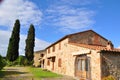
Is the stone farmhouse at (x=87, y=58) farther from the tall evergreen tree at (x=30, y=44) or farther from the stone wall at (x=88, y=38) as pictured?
the tall evergreen tree at (x=30, y=44)

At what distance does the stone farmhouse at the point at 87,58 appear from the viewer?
58.4 ft

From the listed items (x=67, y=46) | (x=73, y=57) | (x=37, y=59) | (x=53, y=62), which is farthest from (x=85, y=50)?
(x=37, y=59)

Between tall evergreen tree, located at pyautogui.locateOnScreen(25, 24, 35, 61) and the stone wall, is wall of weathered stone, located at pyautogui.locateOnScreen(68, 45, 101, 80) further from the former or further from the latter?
tall evergreen tree, located at pyautogui.locateOnScreen(25, 24, 35, 61)

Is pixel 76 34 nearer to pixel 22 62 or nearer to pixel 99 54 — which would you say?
Result: pixel 99 54

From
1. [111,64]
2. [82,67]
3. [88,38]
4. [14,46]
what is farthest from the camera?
[14,46]

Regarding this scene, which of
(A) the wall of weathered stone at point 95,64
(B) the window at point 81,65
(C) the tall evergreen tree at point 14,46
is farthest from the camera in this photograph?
(C) the tall evergreen tree at point 14,46

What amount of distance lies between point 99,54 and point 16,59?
127 feet

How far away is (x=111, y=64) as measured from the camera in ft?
59.0

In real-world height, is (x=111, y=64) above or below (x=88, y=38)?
below

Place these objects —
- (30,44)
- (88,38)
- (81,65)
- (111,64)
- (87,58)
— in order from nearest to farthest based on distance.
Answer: (111,64), (87,58), (81,65), (88,38), (30,44)

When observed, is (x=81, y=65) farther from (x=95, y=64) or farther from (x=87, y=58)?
(x=95, y=64)

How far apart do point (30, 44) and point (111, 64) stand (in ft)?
132

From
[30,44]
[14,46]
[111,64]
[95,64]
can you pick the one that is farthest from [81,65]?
[30,44]

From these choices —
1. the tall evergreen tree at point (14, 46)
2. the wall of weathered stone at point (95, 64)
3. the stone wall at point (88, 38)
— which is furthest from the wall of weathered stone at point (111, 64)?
the tall evergreen tree at point (14, 46)
